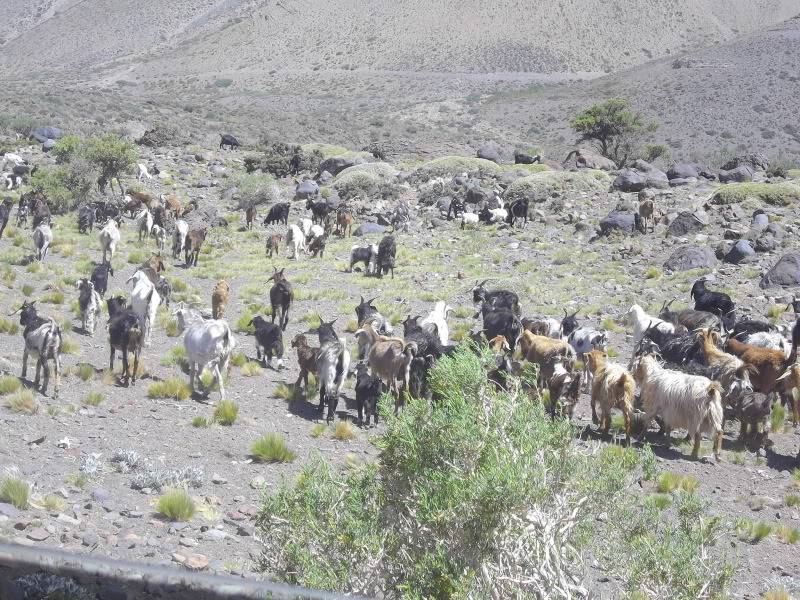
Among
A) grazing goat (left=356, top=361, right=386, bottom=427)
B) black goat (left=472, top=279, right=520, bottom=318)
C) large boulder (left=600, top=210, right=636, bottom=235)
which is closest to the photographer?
grazing goat (left=356, top=361, right=386, bottom=427)

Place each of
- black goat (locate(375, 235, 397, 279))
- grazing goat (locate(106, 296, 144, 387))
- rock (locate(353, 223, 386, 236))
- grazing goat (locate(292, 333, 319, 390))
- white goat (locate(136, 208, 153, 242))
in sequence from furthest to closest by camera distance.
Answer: rock (locate(353, 223, 386, 236))
white goat (locate(136, 208, 153, 242))
black goat (locate(375, 235, 397, 279))
grazing goat (locate(292, 333, 319, 390))
grazing goat (locate(106, 296, 144, 387))

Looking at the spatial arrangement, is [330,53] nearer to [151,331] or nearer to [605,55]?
[605,55]

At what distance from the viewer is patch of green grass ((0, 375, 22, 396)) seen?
38.5 ft

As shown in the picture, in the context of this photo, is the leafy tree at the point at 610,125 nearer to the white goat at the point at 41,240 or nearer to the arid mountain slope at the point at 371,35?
the white goat at the point at 41,240

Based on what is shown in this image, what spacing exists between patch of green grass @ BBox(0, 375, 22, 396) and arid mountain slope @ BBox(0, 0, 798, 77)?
111144 millimetres

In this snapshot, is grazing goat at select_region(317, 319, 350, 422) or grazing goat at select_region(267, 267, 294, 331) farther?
grazing goat at select_region(267, 267, 294, 331)

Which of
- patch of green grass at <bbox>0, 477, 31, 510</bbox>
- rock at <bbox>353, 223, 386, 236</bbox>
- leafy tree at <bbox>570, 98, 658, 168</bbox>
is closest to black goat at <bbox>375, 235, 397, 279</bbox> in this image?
rock at <bbox>353, 223, 386, 236</bbox>

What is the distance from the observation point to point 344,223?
3316cm

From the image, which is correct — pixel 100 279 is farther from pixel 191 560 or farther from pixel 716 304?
pixel 716 304

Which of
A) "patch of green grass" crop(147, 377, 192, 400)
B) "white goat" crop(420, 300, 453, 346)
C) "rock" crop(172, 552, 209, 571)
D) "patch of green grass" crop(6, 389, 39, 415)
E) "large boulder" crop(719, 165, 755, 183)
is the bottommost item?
"large boulder" crop(719, 165, 755, 183)

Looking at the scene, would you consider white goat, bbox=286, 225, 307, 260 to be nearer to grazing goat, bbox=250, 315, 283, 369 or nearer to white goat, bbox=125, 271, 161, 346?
white goat, bbox=125, 271, 161, 346

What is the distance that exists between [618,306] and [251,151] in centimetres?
3407

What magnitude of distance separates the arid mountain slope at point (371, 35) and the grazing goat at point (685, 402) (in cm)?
11205

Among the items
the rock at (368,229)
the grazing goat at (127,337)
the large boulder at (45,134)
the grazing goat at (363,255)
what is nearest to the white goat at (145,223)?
the grazing goat at (363,255)
